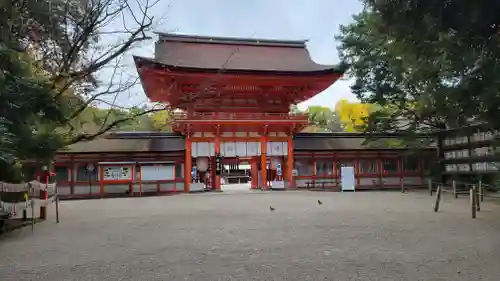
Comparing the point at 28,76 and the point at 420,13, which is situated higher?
the point at 420,13

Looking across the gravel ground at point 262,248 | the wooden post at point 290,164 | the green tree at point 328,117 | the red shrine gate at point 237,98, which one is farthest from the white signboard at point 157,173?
the green tree at point 328,117

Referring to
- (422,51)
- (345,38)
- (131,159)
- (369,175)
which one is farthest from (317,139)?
(422,51)

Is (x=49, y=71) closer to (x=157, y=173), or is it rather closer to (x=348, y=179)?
(x=157, y=173)

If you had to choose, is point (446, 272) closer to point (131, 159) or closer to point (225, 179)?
point (131, 159)

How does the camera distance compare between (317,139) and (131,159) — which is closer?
(131,159)

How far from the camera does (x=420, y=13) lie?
5.15m

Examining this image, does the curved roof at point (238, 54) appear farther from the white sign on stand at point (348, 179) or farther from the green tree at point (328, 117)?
the green tree at point (328, 117)

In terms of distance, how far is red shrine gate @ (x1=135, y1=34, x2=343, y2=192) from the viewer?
1870cm

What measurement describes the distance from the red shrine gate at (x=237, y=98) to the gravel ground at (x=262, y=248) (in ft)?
34.4

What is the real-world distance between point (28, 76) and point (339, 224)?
6.59 metres


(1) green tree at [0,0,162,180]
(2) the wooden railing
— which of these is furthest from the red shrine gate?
(1) green tree at [0,0,162,180]

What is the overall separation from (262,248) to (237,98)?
15533mm

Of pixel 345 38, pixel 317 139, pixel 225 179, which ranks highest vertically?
pixel 345 38

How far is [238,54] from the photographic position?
21484mm
